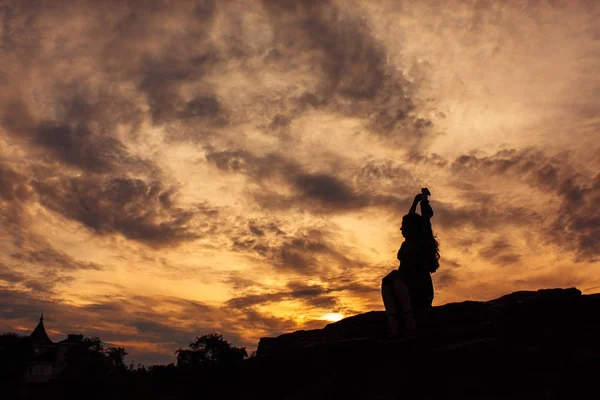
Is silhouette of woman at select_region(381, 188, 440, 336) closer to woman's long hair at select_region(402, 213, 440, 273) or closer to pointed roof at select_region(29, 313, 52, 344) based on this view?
woman's long hair at select_region(402, 213, 440, 273)

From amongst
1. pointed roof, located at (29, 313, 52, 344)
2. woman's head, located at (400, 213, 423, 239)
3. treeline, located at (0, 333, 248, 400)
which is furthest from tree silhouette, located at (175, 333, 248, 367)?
woman's head, located at (400, 213, 423, 239)

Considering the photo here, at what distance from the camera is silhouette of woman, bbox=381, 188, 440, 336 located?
346 inches

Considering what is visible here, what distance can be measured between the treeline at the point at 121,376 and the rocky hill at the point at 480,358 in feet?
7.63

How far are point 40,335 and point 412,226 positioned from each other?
92134mm

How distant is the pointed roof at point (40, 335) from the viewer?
266ft

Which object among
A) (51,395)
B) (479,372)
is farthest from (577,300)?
(51,395)

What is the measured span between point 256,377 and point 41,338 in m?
89.0

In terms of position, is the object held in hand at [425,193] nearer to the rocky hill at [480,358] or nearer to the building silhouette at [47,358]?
the rocky hill at [480,358]

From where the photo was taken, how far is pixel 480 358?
21.3 ft

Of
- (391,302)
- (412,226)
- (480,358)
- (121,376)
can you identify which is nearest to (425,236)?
(412,226)

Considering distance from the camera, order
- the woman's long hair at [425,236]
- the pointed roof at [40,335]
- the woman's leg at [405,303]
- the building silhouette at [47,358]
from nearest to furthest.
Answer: the woman's leg at [405,303], the woman's long hair at [425,236], the building silhouette at [47,358], the pointed roof at [40,335]

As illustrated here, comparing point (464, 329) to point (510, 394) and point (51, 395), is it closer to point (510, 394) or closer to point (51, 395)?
point (510, 394)

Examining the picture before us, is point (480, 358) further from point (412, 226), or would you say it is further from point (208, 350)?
point (208, 350)

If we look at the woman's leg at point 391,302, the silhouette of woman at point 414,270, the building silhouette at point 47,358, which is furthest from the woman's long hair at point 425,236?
the building silhouette at point 47,358
